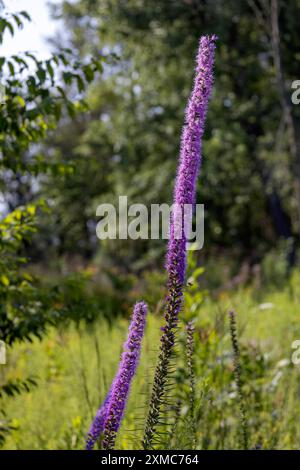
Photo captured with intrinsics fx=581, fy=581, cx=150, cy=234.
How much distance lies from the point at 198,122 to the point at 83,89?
228cm

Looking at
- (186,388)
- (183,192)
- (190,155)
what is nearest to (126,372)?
(183,192)

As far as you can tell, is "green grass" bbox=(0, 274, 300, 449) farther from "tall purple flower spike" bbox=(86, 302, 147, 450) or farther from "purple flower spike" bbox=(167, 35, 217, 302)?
"purple flower spike" bbox=(167, 35, 217, 302)

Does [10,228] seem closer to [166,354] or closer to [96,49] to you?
[166,354]

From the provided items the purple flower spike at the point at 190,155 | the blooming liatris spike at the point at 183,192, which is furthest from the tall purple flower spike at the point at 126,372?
the purple flower spike at the point at 190,155

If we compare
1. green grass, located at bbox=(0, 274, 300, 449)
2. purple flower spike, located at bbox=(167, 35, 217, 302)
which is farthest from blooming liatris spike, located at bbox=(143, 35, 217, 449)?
green grass, located at bbox=(0, 274, 300, 449)

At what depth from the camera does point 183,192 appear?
6.18ft

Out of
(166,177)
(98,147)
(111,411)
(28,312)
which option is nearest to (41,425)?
(28,312)

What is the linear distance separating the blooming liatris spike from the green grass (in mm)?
421

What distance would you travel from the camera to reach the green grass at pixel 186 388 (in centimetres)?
401

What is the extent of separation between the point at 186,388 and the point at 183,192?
10.3 ft

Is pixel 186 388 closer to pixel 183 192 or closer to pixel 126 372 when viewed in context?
pixel 126 372

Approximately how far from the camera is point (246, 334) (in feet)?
24.3

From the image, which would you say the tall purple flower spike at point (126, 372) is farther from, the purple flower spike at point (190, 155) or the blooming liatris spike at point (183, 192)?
the purple flower spike at point (190, 155)
